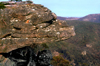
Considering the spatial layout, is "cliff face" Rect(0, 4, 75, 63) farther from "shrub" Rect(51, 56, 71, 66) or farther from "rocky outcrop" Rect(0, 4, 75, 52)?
"shrub" Rect(51, 56, 71, 66)

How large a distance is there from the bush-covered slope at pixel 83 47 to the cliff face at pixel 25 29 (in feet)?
116

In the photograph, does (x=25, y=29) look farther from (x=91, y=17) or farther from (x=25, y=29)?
(x=91, y=17)

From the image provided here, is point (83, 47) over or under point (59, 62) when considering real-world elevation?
under

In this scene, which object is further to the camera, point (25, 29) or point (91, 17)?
point (91, 17)

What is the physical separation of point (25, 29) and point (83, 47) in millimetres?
60872

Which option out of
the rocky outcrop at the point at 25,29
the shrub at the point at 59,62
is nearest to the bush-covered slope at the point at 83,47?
the shrub at the point at 59,62

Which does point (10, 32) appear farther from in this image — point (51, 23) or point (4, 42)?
point (51, 23)

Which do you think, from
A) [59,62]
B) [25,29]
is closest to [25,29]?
[25,29]

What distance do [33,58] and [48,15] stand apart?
687 cm

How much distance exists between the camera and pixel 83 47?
62.7m

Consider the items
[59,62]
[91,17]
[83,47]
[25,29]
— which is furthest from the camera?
[91,17]

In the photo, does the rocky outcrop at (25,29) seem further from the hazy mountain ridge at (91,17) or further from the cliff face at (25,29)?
the hazy mountain ridge at (91,17)

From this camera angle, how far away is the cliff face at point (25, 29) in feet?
29.1

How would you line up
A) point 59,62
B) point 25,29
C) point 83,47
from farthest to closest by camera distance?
point 83,47 → point 59,62 → point 25,29
